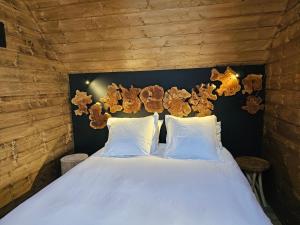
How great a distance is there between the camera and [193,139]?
232 centimetres

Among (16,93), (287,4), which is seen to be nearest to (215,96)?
(287,4)

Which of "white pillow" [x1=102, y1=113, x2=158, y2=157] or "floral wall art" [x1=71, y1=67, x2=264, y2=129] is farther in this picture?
"floral wall art" [x1=71, y1=67, x2=264, y2=129]

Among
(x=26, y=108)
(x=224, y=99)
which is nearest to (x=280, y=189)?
(x=224, y=99)

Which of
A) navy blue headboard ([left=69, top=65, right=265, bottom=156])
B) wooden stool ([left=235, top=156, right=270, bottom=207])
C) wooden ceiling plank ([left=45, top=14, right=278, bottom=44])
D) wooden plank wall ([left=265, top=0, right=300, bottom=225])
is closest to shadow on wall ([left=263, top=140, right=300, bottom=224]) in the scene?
wooden plank wall ([left=265, top=0, right=300, bottom=225])

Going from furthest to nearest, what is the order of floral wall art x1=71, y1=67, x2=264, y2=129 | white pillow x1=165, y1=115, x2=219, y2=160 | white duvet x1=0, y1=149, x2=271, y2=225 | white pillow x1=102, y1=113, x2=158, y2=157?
1. floral wall art x1=71, y1=67, x2=264, y2=129
2. white pillow x1=102, y1=113, x2=158, y2=157
3. white pillow x1=165, y1=115, x2=219, y2=160
4. white duvet x1=0, y1=149, x2=271, y2=225

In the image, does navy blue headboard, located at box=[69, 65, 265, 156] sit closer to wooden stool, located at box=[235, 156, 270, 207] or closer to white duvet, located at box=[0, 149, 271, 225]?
wooden stool, located at box=[235, 156, 270, 207]

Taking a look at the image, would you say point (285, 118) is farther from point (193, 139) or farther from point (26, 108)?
point (26, 108)

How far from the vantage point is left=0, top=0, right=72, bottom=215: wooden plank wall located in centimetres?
207

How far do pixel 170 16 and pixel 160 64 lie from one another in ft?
2.11

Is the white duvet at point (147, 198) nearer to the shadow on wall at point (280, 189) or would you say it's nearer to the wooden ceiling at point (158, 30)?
the shadow on wall at point (280, 189)

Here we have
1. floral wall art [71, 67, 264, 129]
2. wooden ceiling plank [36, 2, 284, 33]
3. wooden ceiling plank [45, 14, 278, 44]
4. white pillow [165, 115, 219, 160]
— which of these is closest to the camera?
wooden ceiling plank [36, 2, 284, 33]

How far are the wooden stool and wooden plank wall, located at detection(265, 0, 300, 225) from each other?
4.5 inches

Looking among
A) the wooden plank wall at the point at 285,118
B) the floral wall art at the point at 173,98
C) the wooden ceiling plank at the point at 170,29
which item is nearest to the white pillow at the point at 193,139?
the floral wall art at the point at 173,98

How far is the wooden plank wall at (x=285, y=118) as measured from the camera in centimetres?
188
